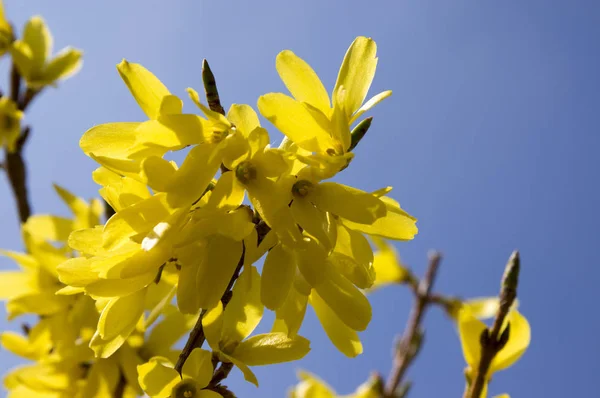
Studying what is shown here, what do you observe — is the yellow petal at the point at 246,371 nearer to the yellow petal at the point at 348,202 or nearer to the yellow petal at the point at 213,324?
the yellow petal at the point at 213,324

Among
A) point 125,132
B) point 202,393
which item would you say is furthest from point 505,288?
point 125,132

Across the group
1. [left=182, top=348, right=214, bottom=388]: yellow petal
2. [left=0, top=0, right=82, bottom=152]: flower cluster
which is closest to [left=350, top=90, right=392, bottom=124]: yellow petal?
[left=182, top=348, right=214, bottom=388]: yellow petal

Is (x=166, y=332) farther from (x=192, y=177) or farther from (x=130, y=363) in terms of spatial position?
(x=192, y=177)

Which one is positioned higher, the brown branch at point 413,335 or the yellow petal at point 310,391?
the brown branch at point 413,335

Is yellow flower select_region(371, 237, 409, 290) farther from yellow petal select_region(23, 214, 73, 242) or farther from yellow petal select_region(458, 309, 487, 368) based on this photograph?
yellow petal select_region(458, 309, 487, 368)

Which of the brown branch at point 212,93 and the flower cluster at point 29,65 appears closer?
the brown branch at point 212,93

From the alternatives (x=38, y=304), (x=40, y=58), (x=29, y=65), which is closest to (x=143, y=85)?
(x=38, y=304)

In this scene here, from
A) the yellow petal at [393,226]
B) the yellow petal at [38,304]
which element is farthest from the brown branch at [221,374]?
the yellow petal at [38,304]
